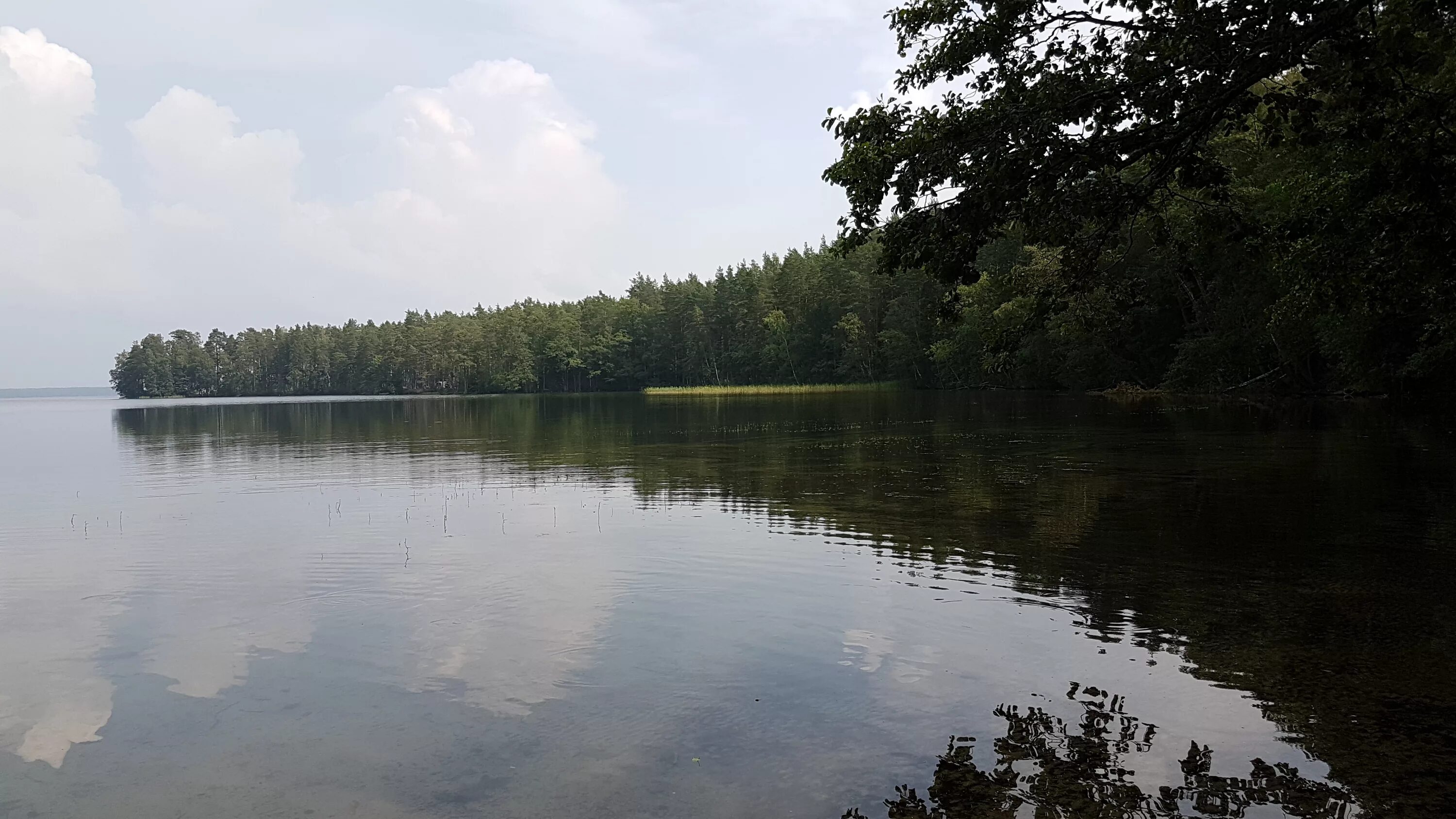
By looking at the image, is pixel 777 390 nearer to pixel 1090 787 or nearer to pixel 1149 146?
pixel 1149 146

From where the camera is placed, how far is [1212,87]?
38.2 ft

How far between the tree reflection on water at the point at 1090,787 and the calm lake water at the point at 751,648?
1.2 inches

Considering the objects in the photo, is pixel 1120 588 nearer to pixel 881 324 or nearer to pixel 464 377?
pixel 881 324

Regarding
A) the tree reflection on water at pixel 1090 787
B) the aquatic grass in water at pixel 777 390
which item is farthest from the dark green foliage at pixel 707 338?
the tree reflection on water at pixel 1090 787

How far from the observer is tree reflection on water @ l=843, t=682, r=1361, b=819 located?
19.4ft

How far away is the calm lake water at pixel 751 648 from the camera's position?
660cm

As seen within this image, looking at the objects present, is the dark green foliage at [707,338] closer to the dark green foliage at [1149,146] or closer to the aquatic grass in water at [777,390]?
the aquatic grass in water at [777,390]

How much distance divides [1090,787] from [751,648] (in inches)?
163

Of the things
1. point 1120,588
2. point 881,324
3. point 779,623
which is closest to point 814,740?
point 779,623

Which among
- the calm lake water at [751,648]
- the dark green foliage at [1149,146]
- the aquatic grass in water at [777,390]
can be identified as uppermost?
the dark green foliage at [1149,146]

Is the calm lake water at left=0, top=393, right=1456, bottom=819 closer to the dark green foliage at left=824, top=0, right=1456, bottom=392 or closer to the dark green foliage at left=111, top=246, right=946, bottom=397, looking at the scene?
the dark green foliage at left=824, top=0, right=1456, bottom=392

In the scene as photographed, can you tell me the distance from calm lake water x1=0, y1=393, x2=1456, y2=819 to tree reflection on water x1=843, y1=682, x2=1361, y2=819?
31 mm

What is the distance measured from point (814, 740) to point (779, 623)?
3510mm

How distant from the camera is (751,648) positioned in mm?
9812
